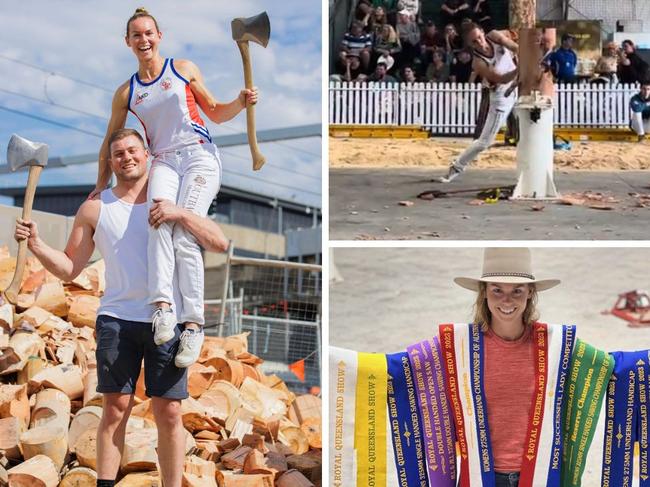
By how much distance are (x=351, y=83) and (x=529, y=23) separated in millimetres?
1040

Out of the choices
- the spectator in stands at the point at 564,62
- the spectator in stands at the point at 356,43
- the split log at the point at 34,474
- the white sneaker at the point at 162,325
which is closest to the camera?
the white sneaker at the point at 162,325

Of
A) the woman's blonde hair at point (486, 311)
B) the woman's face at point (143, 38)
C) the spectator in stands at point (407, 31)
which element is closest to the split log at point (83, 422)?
the woman's face at point (143, 38)

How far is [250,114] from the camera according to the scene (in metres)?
3.69

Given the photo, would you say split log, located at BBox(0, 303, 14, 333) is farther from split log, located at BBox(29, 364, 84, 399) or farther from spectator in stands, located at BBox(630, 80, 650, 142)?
spectator in stands, located at BBox(630, 80, 650, 142)

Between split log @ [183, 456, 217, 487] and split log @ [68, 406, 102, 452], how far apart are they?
42cm

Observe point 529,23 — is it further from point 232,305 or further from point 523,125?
point 232,305

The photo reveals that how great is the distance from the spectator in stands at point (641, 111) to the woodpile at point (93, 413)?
2.74 meters

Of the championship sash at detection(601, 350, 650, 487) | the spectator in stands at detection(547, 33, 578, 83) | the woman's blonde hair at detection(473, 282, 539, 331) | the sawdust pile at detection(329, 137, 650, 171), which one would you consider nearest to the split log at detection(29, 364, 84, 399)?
the woman's blonde hair at detection(473, 282, 539, 331)

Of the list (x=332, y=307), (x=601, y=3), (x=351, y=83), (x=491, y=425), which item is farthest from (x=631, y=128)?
(x=491, y=425)

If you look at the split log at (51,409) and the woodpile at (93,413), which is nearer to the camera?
the woodpile at (93,413)

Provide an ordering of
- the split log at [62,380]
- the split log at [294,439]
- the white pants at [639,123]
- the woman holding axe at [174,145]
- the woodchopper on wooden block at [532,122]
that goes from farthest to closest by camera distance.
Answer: the white pants at [639,123], the woodchopper on wooden block at [532,122], the split log at [294,439], the split log at [62,380], the woman holding axe at [174,145]

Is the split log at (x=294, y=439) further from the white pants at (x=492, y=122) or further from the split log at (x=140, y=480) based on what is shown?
the white pants at (x=492, y=122)

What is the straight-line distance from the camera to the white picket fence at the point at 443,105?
20.4 ft

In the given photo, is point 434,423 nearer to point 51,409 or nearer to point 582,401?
point 582,401
